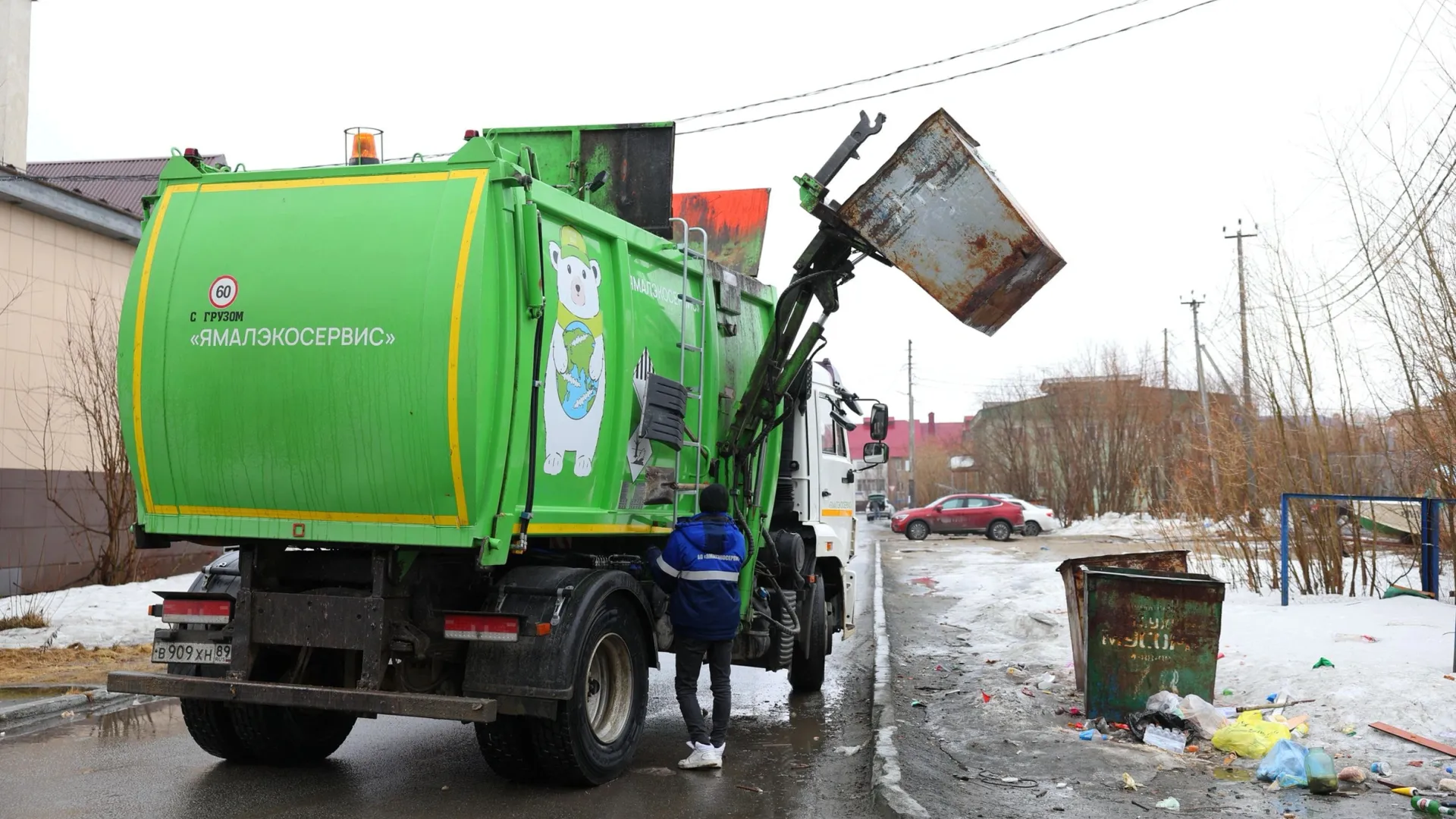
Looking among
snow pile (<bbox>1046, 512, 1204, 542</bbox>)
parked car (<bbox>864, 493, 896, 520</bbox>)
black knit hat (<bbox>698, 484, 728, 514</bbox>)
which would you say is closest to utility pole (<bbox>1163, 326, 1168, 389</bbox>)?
snow pile (<bbox>1046, 512, 1204, 542</bbox>)

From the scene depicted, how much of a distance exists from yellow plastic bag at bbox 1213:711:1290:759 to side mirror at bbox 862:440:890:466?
4.52m

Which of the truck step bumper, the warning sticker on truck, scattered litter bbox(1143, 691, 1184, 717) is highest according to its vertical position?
the warning sticker on truck

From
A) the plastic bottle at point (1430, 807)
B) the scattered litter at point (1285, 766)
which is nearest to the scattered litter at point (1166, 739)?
the scattered litter at point (1285, 766)

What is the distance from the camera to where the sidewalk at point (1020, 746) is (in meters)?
5.64

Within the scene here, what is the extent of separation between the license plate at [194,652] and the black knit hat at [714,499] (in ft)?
8.82

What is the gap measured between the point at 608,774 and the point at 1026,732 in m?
2.84

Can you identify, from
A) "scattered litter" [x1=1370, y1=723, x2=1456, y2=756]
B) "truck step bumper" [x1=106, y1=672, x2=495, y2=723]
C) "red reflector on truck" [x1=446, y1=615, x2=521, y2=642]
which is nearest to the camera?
"truck step bumper" [x1=106, y1=672, x2=495, y2=723]

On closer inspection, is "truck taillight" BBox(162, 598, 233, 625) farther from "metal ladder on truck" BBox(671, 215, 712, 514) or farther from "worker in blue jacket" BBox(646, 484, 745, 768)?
"metal ladder on truck" BBox(671, 215, 712, 514)

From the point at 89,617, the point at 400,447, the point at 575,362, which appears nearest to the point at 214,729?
the point at 400,447

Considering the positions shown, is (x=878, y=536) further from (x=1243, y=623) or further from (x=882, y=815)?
(x=882, y=815)

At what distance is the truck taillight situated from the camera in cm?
579

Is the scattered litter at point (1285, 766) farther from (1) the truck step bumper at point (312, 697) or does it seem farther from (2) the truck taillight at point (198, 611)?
(2) the truck taillight at point (198, 611)

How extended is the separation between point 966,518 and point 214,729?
32665 mm

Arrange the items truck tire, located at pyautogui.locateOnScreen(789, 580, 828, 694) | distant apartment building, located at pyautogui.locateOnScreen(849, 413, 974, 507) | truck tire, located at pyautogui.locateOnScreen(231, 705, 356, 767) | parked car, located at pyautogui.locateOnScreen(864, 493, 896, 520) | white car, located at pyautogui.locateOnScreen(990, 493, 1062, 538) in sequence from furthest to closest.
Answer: distant apartment building, located at pyautogui.locateOnScreen(849, 413, 974, 507) < parked car, located at pyautogui.locateOnScreen(864, 493, 896, 520) < white car, located at pyautogui.locateOnScreen(990, 493, 1062, 538) < truck tire, located at pyautogui.locateOnScreen(789, 580, 828, 694) < truck tire, located at pyautogui.locateOnScreen(231, 705, 356, 767)
